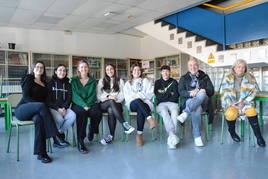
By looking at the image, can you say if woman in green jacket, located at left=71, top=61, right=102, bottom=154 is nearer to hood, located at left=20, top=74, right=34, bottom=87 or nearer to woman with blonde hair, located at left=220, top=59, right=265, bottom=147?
hood, located at left=20, top=74, right=34, bottom=87

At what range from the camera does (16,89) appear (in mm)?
5871

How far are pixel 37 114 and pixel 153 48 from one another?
5.90 m

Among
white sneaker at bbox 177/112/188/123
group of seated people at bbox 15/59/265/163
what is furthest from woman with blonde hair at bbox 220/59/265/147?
white sneaker at bbox 177/112/188/123

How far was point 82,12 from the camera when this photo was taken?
5.05 metres

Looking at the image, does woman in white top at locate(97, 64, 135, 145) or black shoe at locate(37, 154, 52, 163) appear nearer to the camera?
black shoe at locate(37, 154, 52, 163)

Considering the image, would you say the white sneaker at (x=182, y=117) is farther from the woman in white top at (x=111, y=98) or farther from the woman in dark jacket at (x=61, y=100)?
the woman in dark jacket at (x=61, y=100)

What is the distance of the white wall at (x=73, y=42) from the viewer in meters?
6.02

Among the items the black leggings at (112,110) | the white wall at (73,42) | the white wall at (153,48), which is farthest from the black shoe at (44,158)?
the white wall at (153,48)

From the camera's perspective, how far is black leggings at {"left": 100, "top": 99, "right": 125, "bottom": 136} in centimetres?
277

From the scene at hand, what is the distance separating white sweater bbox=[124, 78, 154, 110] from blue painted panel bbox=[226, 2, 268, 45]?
249 cm

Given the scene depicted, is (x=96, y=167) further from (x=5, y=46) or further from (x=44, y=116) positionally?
(x=5, y=46)

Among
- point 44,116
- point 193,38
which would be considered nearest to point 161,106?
point 44,116

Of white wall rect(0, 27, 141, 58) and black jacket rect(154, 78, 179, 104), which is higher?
white wall rect(0, 27, 141, 58)

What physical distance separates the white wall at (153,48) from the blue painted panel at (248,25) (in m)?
2.33
